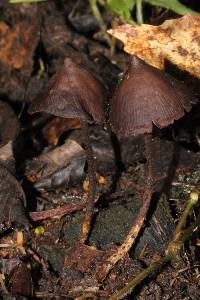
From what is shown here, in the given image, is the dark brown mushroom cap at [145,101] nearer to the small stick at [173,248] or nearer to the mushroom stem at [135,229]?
the mushroom stem at [135,229]

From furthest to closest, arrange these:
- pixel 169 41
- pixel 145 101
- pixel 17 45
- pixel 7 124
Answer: pixel 17 45, pixel 7 124, pixel 169 41, pixel 145 101

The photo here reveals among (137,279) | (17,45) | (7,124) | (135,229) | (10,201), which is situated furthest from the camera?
(17,45)

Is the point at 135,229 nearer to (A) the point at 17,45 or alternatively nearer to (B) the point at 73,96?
(B) the point at 73,96

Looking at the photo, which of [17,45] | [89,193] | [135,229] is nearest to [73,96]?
[89,193]

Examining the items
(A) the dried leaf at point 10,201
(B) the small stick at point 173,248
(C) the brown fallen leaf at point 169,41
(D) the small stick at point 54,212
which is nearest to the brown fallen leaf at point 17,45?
(C) the brown fallen leaf at point 169,41

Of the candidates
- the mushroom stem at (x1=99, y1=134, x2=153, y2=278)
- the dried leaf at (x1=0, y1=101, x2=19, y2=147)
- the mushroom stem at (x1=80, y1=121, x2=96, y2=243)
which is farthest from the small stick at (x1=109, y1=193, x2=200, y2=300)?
the dried leaf at (x1=0, y1=101, x2=19, y2=147)

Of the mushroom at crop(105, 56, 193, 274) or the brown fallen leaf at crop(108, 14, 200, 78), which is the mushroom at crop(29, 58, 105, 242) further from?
the brown fallen leaf at crop(108, 14, 200, 78)

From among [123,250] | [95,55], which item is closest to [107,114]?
[123,250]
